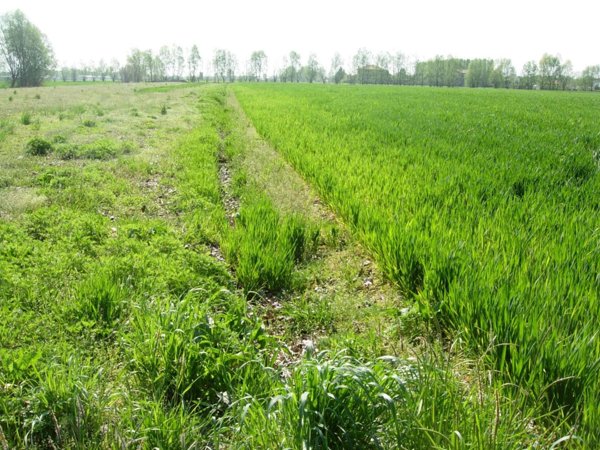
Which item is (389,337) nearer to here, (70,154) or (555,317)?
(555,317)

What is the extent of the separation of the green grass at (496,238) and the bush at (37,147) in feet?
20.5

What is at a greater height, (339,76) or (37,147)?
(339,76)

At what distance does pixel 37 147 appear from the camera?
1038 cm

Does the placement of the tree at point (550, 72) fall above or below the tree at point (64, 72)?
below

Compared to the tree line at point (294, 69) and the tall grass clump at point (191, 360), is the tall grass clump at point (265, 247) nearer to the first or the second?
the tall grass clump at point (191, 360)

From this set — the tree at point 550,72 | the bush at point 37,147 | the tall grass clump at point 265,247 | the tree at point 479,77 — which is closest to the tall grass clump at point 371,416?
the tall grass clump at point 265,247

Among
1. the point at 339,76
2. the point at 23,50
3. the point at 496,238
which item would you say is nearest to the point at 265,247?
the point at 496,238

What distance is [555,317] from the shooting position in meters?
2.73

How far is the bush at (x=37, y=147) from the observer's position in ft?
33.8

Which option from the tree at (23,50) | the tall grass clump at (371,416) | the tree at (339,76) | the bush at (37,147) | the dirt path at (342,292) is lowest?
the dirt path at (342,292)

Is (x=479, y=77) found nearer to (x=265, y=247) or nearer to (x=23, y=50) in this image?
(x=23, y=50)

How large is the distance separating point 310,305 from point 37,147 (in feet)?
31.4

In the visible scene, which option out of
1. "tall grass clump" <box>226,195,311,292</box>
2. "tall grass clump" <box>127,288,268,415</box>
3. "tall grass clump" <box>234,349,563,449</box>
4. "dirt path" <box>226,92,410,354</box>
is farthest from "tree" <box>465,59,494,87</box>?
"tall grass clump" <box>234,349,563,449</box>

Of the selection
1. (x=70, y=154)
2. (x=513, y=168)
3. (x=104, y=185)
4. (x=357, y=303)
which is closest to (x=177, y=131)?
(x=70, y=154)
